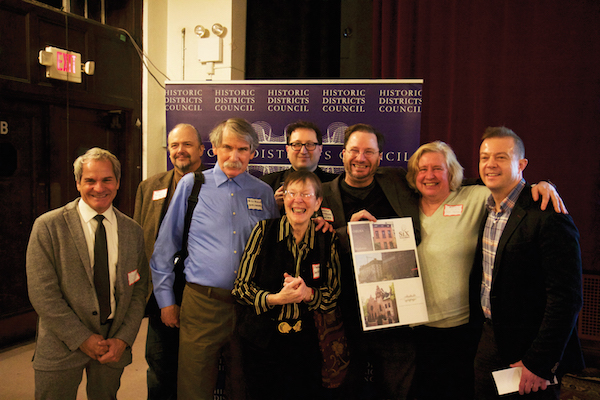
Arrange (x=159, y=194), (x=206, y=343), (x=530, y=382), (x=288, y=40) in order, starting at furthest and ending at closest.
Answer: (x=288, y=40), (x=159, y=194), (x=206, y=343), (x=530, y=382)

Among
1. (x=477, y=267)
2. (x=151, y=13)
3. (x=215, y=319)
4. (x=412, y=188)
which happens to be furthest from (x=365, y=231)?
(x=151, y=13)

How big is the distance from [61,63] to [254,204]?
11.0ft

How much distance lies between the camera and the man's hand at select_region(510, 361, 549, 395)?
1.71m

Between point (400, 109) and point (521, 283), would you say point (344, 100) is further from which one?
point (521, 283)

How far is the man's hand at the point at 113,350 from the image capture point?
1881mm

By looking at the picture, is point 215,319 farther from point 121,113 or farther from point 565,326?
point 121,113

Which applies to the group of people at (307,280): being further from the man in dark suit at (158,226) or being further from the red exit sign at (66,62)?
the red exit sign at (66,62)

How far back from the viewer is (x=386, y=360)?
2059 mm

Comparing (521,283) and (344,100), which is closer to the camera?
(521,283)

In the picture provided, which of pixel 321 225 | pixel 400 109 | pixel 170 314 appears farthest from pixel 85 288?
pixel 400 109

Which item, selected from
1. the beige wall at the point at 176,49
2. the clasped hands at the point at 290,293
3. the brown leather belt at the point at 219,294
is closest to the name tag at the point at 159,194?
the brown leather belt at the point at 219,294

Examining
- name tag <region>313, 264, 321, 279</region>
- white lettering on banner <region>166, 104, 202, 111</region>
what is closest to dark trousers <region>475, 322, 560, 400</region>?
name tag <region>313, 264, 321, 279</region>

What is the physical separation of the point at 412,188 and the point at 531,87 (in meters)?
2.48

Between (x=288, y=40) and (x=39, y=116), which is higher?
(x=288, y=40)
